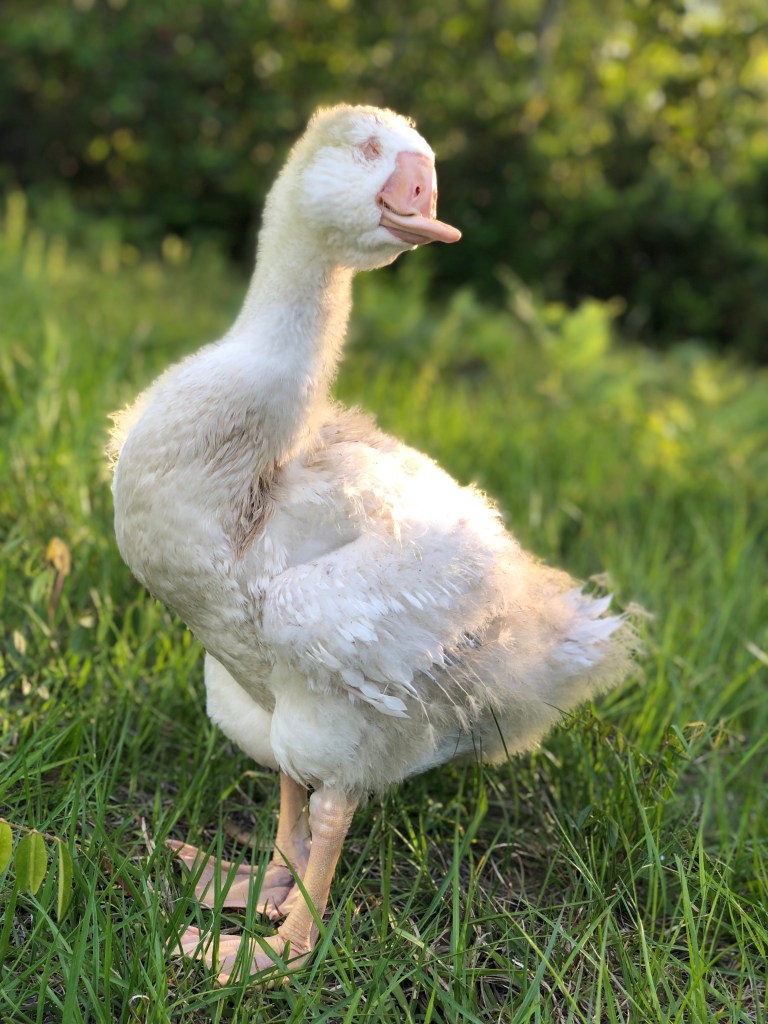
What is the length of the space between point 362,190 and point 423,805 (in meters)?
1.52

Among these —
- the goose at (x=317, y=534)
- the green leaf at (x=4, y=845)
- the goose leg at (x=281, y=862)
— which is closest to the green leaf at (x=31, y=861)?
the green leaf at (x=4, y=845)

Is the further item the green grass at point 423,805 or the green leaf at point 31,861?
the green grass at point 423,805

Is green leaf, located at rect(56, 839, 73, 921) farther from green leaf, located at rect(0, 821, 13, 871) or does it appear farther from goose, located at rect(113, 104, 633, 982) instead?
goose, located at rect(113, 104, 633, 982)

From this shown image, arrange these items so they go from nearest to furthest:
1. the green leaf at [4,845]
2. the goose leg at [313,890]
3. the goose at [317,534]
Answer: the green leaf at [4,845], the goose at [317,534], the goose leg at [313,890]

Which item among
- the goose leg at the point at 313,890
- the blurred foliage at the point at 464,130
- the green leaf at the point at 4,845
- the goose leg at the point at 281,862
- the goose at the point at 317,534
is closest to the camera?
the green leaf at the point at 4,845

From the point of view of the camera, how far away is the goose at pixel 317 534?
1958 mm

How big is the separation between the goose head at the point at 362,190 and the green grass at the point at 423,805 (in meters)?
1.28

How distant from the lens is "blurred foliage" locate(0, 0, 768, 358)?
11.4m

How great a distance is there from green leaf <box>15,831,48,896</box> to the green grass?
8cm

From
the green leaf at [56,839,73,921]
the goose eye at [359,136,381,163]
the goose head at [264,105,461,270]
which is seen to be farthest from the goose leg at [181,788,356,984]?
the goose eye at [359,136,381,163]

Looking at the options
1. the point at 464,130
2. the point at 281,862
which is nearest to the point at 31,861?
the point at 281,862

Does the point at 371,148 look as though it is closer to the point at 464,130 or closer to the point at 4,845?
the point at 4,845

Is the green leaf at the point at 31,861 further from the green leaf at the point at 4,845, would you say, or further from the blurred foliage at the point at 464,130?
the blurred foliage at the point at 464,130

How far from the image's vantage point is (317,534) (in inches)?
81.4
